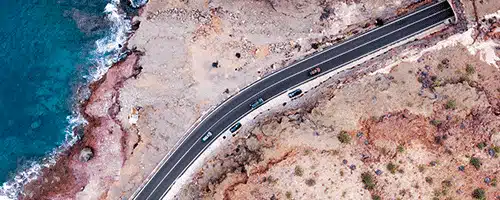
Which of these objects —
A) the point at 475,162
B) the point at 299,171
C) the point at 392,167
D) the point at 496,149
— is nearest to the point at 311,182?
the point at 299,171

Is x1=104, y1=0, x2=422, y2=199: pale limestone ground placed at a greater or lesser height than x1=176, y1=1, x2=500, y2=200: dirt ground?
greater

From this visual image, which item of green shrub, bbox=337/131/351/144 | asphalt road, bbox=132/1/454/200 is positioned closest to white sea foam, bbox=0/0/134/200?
asphalt road, bbox=132/1/454/200

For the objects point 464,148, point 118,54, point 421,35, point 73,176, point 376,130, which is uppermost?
point 118,54

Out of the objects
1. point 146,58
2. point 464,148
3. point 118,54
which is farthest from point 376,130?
point 118,54

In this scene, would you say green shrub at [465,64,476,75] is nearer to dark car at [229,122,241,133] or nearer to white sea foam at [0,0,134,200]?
dark car at [229,122,241,133]

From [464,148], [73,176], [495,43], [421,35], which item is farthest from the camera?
[73,176]

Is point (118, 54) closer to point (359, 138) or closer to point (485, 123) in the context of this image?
point (359, 138)

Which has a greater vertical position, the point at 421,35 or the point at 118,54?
the point at 118,54
